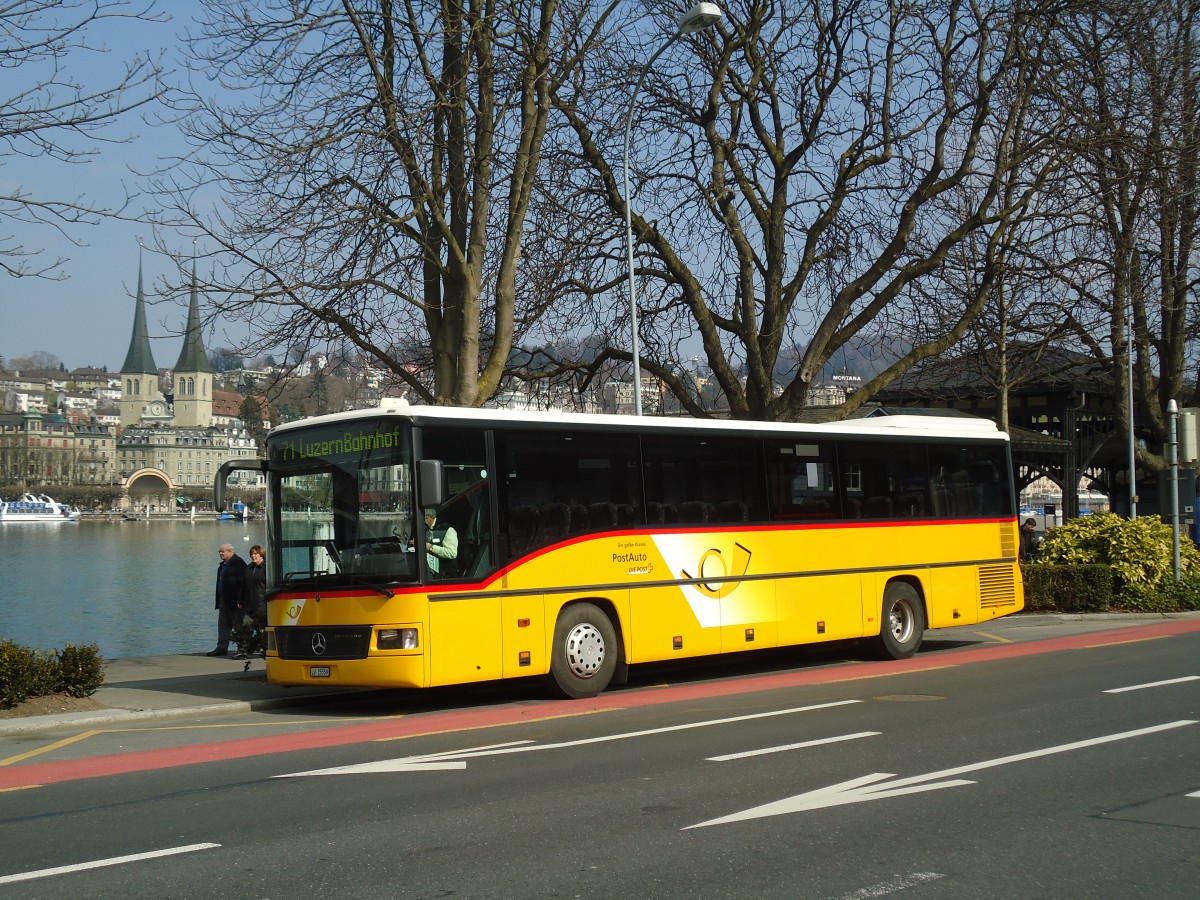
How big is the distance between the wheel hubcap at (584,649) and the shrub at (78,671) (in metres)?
5.38

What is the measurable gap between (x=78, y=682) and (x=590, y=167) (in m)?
14.0

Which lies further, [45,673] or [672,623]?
[672,623]

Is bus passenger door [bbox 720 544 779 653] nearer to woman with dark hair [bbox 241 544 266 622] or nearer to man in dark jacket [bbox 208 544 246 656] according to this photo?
woman with dark hair [bbox 241 544 266 622]

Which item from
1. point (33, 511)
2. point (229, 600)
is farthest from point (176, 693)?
point (33, 511)

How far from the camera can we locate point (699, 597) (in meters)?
16.1

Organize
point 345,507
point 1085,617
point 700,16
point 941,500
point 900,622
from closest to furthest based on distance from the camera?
point 345,507, point 700,16, point 900,622, point 941,500, point 1085,617

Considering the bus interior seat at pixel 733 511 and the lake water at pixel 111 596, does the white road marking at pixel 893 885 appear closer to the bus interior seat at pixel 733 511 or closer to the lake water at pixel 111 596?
the bus interior seat at pixel 733 511

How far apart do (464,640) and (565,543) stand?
70.8 inches

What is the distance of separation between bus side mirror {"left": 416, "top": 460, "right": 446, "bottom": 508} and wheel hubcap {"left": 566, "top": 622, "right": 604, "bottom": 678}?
266 cm

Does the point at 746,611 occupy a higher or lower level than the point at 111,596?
higher

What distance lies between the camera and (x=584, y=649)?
48.4ft

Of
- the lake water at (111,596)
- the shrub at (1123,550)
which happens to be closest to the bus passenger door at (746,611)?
the shrub at (1123,550)

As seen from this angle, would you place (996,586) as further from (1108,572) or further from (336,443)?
(336,443)

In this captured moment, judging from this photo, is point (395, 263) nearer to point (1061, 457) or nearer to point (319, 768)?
point (319, 768)
